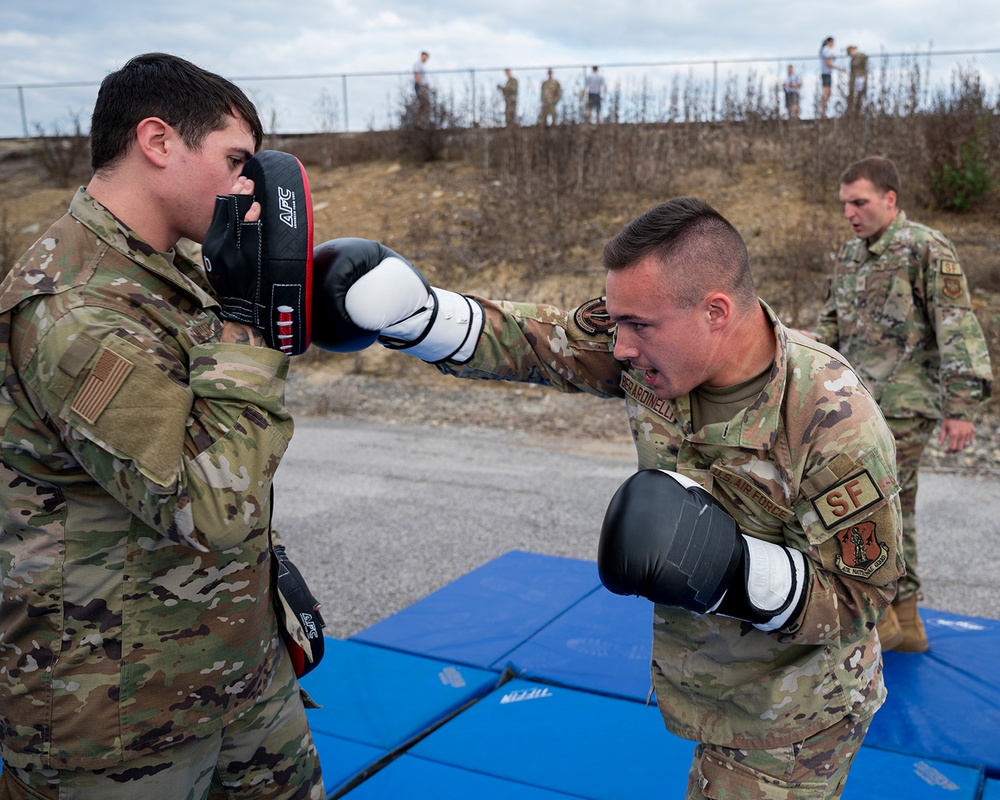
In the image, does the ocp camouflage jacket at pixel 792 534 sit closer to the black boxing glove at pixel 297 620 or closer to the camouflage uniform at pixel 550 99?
the black boxing glove at pixel 297 620

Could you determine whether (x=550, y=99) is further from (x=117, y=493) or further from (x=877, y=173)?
(x=117, y=493)

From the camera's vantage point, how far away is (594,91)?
16531mm

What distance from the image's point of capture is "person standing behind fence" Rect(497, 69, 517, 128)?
1689cm

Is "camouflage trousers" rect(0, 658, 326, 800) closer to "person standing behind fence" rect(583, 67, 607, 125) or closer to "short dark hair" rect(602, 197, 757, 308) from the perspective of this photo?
"short dark hair" rect(602, 197, 757, 308)

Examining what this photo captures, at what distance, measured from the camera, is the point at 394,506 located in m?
6.66

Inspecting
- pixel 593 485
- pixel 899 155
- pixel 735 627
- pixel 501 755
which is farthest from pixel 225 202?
pixel 899 155

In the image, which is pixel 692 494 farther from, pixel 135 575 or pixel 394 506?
pixel 394 506

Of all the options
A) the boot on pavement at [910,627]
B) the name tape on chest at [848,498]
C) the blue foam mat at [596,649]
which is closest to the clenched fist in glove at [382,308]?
the name tape on chest at [848,498]

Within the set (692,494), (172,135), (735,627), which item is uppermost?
(172,135)

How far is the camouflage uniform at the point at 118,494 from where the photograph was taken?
64.0 inches

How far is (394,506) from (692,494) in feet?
16.4

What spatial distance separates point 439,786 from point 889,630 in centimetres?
227

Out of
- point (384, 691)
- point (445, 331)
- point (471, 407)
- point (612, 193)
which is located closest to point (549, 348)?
point (445, 331)

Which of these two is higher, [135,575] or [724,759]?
[135,575]
